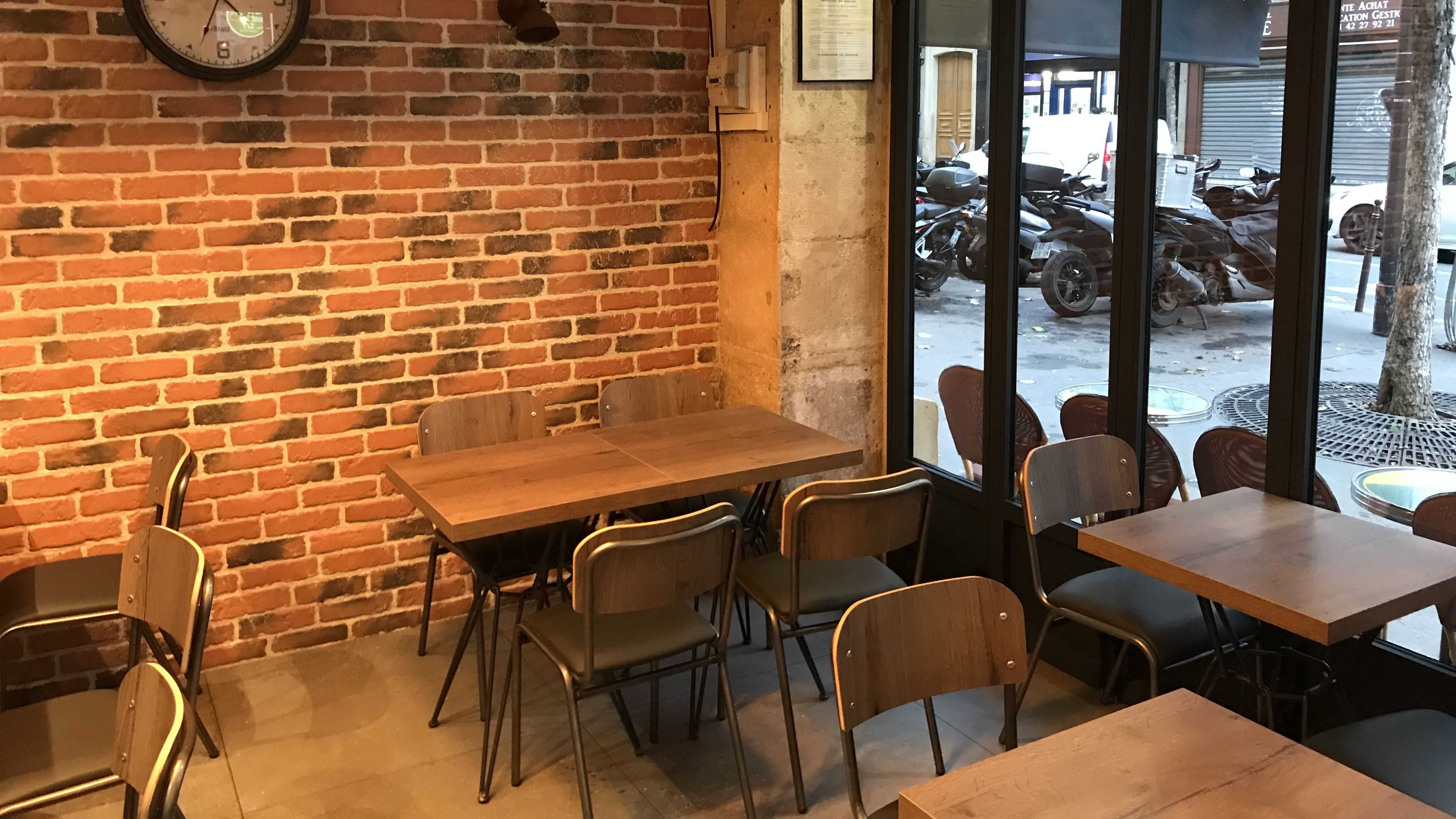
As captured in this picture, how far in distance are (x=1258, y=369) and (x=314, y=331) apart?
8.62ft

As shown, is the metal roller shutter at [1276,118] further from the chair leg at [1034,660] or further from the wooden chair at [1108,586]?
the chair leg at [1034,660]

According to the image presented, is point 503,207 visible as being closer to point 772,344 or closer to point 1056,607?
point 772,344

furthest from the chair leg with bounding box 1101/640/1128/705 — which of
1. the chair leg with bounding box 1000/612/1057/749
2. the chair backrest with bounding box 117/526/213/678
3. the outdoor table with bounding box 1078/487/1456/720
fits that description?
the chair backrest with bounding box 117/526/213/678

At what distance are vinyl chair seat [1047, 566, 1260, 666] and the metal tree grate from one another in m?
0.46

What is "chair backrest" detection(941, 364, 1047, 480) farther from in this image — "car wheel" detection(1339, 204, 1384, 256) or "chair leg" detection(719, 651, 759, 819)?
"chair leg" detection(719, 651, 759, 819)

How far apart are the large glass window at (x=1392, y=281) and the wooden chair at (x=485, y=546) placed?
6.63ft

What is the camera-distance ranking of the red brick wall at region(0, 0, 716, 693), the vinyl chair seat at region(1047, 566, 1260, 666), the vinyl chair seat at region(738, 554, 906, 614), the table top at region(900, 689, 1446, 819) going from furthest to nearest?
the red brick wall at region(0, 0, 716, 693) → the vinyl chair seat at region(738, 554, 906, 614) → the vinyl chair seat at region(1047, 566, 1260, 666) → the table top at region(900, 689, 1446, 819)

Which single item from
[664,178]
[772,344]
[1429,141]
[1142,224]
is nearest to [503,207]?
[664,178]

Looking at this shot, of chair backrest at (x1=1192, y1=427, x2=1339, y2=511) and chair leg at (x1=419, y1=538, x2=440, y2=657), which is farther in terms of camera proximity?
chair leg at (x1=419, y1=538, x2=440, y2=657)

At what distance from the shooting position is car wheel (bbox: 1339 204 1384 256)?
2.67 metres

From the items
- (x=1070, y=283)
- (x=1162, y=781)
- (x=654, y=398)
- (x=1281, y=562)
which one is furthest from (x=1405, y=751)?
(x=654, y=398)

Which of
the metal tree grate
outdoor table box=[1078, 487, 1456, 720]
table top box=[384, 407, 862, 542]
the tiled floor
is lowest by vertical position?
the tiled floor

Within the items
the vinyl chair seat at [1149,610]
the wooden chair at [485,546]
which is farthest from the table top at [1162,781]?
the wooden chair at [485,546]

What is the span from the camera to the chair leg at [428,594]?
12.1 feet
